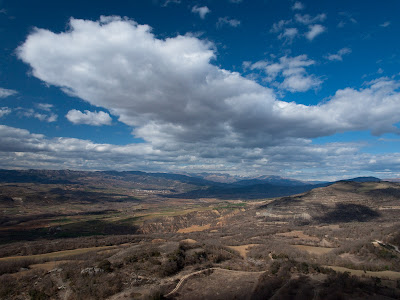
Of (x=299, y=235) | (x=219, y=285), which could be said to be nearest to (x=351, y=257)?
(x=219, y=285)

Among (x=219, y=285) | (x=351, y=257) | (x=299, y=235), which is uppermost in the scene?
(x=219, y=285)

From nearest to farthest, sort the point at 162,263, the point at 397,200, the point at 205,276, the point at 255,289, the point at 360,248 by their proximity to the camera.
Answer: the point at 255,289, the point at 205,276, the point at 162,263, the point at 360,248, the point at 397,200

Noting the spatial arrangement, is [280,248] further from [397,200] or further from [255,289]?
[397,200]

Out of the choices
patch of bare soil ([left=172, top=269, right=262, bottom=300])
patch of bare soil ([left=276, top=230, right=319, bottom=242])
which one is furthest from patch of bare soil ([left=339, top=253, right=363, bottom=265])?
patch of bare soil ([left=276, top=230, right=319, bottom=242])

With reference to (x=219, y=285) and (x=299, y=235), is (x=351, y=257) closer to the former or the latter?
(x=219, y=285)

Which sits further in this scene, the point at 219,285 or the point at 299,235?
the point at 299,235

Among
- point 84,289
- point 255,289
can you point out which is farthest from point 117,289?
point 255,289

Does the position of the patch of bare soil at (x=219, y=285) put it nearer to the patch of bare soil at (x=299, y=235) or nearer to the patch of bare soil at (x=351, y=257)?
the patch of bare soil at (x=351, y=257)

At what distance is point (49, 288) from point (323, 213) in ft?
352

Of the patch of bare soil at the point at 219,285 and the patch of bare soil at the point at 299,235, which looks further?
the patch of bare soil at the point at 299,235

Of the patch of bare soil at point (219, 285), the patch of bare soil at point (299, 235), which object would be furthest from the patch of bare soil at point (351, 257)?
the patch of bare soil at point (299, 235)

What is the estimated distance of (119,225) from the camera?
10881cm

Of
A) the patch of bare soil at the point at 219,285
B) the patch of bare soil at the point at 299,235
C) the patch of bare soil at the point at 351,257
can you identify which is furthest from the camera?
the patch of bare soil at the point at 299,235

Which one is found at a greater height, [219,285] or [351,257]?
[219,285]
